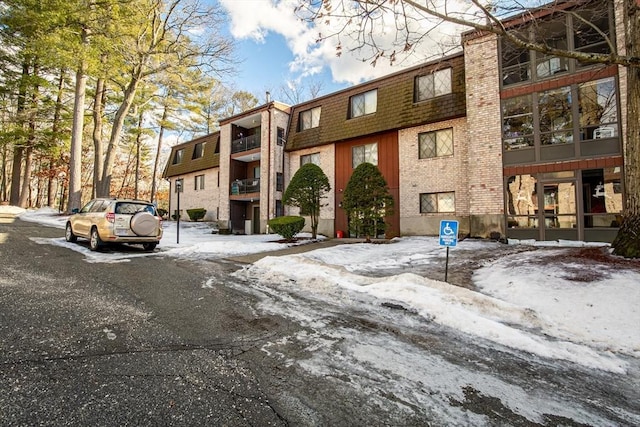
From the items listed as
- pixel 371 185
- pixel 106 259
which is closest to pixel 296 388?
pixel 106 259

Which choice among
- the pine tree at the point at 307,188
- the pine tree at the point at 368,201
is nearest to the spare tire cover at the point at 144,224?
the pine tree at the point at 307,188

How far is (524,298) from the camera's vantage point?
16.9 feet

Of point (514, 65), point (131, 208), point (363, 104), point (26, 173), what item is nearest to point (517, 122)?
point (514, 65)

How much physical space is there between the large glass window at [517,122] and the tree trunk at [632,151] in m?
4.92

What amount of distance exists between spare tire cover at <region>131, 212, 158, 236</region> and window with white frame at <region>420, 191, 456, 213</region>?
36.7 ft

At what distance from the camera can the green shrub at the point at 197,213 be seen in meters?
23.8

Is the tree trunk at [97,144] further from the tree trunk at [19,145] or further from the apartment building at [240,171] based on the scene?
the apartment building at [240,171]

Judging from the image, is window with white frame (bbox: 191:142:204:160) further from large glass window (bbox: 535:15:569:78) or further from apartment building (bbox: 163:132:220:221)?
large glass window (bbox: 535:15:569:78)

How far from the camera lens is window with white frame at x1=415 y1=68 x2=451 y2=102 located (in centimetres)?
1401

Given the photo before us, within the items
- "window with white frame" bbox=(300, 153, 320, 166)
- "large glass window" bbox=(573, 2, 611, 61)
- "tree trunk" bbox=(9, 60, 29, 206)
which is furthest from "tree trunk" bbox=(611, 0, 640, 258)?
"tree trunk" bbox=(9, 60, 29, 206)

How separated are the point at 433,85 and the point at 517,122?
162 inches

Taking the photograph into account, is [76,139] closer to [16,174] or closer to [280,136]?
[16,174]

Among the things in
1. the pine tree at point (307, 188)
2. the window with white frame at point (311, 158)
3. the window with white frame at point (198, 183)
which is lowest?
the pine tree at point (307, 188)

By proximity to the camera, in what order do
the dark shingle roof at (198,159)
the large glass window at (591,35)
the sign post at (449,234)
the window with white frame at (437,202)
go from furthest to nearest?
the dark shingle roof at (198,159) < the window with white frame at (437,202) < the large glass window at (591,35) < the sign post at (449,234)
